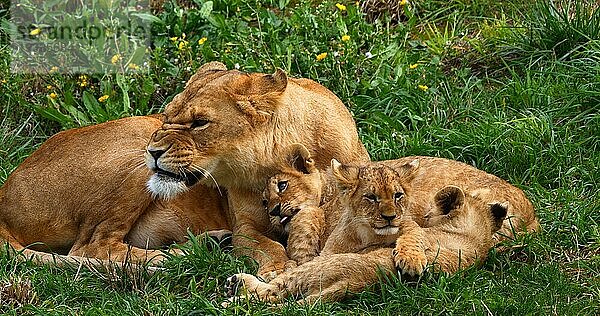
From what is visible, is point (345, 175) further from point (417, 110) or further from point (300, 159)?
point (417, 110)

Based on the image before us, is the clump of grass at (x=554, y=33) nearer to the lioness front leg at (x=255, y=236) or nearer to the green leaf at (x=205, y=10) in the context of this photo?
the green leaf at (x=205, y=10)

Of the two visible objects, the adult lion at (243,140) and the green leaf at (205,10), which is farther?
the green leaf at (205,10)

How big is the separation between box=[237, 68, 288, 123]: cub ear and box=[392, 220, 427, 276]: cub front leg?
1.25 metres

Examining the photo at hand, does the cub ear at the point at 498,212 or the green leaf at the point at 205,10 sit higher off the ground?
the green leaf at the point at 205,10

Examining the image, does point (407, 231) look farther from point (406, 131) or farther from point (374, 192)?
point (406, 131)

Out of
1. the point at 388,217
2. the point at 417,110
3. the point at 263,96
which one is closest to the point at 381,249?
the point at 388,217

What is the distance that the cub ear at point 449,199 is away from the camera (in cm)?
577

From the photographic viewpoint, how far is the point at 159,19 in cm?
916

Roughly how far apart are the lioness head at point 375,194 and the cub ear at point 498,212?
475 millimetres

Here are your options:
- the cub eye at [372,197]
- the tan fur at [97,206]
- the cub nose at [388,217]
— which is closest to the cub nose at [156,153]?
the tan fur at [97,206]

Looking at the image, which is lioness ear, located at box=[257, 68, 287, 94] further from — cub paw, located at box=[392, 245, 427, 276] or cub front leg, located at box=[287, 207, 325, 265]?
cub paw, located at box=[392, 245, 427, 276]

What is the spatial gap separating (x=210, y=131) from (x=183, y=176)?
0.95ft

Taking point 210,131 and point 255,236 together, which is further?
point 255,236

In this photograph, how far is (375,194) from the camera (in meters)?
5.51
